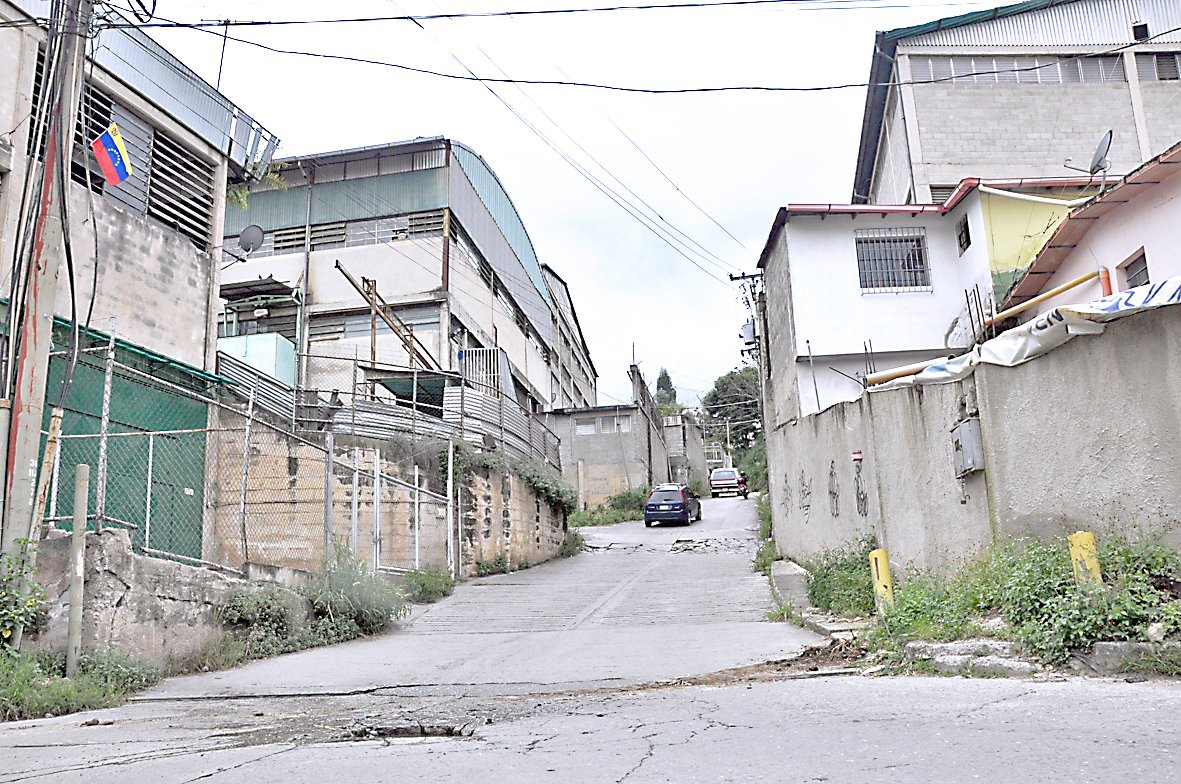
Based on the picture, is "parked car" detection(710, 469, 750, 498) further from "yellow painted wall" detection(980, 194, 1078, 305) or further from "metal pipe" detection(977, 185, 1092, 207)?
"metal pipe" detection(977, 185, 1092, 207)

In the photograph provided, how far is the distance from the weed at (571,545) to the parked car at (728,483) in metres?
21.3

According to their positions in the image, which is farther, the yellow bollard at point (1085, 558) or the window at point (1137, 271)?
the window at point (1137, 271)

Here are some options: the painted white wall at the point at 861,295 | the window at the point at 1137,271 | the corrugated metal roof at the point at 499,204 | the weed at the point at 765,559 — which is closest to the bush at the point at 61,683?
the weed at the point at 765,559

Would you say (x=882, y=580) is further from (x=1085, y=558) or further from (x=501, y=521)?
(x=501, y=521)

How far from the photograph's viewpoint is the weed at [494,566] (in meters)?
18.2

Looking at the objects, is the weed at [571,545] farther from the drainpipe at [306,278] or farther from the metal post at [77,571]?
the metal post at [77,571]

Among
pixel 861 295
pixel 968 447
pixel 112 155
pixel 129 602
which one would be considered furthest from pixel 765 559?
pixel 112 155

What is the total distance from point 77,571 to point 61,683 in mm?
1040

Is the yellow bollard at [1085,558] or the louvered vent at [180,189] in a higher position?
the louvered vent at [180,189]

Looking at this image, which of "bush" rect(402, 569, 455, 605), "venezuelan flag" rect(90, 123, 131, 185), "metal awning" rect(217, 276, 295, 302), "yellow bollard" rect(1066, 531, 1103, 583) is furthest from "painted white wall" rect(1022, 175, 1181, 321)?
"metal awning" rect(217, 276, 295, 302)

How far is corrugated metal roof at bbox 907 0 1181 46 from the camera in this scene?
21078mm

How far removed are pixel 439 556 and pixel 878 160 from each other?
1696cm

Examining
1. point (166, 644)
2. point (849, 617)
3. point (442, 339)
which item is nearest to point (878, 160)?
point (442, 339)

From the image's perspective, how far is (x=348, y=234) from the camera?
29.5 metres
